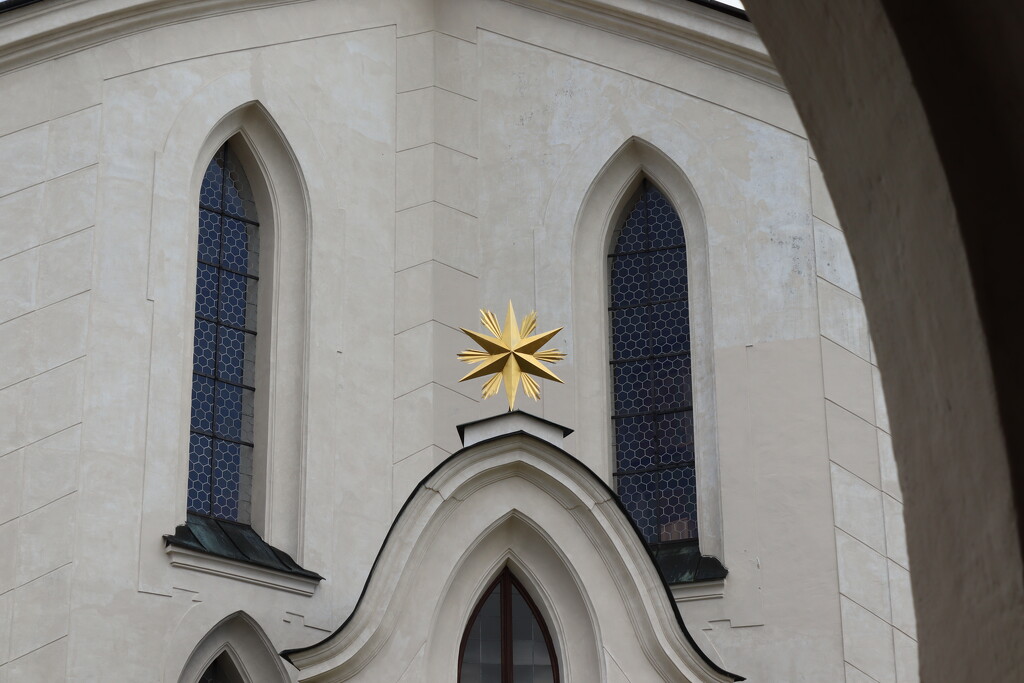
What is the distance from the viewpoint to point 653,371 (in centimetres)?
1591

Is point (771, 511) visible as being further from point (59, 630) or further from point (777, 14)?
point (777, 14)

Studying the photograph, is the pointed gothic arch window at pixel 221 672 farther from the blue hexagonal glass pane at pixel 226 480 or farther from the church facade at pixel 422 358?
the blue hexagonal glass pane at pixel 226 480

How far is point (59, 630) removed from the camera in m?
13.0

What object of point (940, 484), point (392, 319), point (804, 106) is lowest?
point (940, 484)

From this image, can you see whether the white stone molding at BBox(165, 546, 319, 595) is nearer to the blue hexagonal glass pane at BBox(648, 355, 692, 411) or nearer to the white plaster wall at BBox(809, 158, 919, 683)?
the blue hexagonal glass pane at BBox(648, 355, 692, 411)

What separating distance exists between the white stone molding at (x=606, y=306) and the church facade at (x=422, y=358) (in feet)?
0.10

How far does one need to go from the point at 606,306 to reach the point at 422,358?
1756 mm

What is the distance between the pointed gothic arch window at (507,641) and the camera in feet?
42.9

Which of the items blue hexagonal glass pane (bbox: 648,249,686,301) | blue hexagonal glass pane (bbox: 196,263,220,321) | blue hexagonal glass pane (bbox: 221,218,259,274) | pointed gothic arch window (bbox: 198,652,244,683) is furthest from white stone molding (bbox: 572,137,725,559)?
pointed gothic arch window (bbox: 198,652,244,683)

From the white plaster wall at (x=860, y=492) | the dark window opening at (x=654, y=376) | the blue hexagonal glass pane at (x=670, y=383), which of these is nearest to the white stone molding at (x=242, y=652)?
the dark window opening at (x=654, y=376)

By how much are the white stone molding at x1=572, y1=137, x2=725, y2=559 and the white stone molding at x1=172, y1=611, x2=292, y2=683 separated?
3.36m

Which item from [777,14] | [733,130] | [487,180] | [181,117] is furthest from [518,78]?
[777,14]

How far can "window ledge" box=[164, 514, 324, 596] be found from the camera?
13656 mm

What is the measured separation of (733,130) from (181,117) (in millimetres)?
4874
